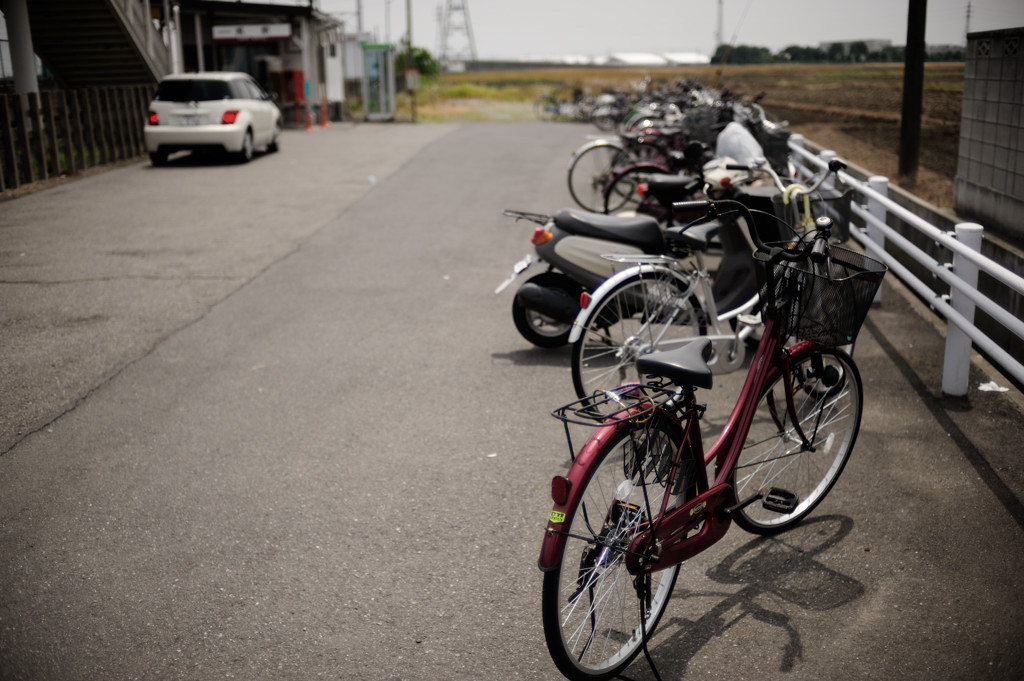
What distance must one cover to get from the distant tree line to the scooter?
9.17 meters

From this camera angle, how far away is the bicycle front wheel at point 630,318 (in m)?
5.30

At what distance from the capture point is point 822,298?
3.66m

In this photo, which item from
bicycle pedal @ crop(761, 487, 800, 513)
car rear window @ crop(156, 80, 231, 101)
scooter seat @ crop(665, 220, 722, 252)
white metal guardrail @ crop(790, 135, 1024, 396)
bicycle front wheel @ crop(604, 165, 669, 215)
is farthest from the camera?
car rear window @ crop(156, 80, 231, 101)

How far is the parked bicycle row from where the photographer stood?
A: 3062mm

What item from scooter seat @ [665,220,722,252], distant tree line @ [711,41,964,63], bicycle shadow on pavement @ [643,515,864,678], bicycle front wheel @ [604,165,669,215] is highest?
distant tree line @ [711,41,964,63]

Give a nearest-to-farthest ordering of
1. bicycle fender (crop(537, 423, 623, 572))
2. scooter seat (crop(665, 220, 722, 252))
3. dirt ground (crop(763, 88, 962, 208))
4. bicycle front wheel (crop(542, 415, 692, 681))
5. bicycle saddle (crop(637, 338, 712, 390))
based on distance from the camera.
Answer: bicycle fender (crop(537, 423, 623, 572)), bicycle front wheel (crop(542, 415, 692, 681)), bicycle saddle (crop(637, 338, 712, 390)), scooter seat (crop(665, 220, 722, 252)), dirt ground (crop(763, 88, 962, 208))

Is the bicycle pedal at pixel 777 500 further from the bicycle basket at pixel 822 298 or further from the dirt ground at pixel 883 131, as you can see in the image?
the dirt ground at pixel 883 131

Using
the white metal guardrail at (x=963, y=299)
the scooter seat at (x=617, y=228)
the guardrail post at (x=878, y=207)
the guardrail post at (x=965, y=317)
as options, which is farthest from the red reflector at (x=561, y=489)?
the guardrail post at (x=878, y=207)

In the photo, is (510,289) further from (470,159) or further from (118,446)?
(470,159)

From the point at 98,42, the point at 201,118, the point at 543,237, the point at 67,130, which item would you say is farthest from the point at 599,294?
the point at 98,42

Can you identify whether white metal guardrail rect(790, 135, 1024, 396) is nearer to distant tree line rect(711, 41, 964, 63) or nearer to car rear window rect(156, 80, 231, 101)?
distant tree line rect(711, 41, 964, 63)

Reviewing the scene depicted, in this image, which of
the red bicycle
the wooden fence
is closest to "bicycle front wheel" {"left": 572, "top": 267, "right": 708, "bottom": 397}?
the red bicycle

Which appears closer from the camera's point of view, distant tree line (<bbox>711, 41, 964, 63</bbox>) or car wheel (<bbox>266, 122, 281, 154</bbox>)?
distant tree line (<bbox>711, 41, 964, 63</bbox>)

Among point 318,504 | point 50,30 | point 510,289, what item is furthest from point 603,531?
point 50,30
